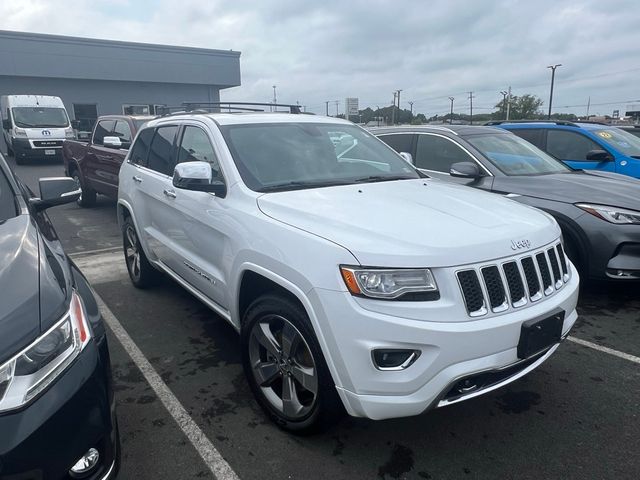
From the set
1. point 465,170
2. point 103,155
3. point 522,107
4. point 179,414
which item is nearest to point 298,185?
point 179,414

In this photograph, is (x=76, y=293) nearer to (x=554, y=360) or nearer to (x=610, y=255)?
(x=554, y=360)

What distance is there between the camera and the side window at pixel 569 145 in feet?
24.2

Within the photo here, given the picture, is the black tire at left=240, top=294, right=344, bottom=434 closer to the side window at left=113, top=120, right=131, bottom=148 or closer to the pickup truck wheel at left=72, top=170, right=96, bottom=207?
the side window at left=113, top=120, right=131, bottom=148

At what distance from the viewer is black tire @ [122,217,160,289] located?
5062 mm

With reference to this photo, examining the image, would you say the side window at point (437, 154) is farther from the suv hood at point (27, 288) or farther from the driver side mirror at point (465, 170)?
the suv hood at point (27, 288)

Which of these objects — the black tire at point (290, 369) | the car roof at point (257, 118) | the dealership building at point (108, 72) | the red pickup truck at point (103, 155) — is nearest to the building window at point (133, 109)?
the dealership building at point (108, 72)

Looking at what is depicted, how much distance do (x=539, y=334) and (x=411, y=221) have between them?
2.77 ft

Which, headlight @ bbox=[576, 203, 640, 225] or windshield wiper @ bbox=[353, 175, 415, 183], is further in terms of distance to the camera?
headlight @ bbox=[576, 203, 640, 225]

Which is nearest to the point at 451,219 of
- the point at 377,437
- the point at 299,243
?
the point at 299,243

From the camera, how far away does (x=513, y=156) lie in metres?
5.79

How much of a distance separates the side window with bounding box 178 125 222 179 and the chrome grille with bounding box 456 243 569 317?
1.89 meters

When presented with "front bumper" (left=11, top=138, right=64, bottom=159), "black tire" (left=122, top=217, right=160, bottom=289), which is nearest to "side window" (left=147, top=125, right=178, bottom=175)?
"black tire" (left=122, top=217, right=160, bottom=289)

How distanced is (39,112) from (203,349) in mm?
20156

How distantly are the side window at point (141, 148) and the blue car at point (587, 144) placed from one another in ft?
19.2
